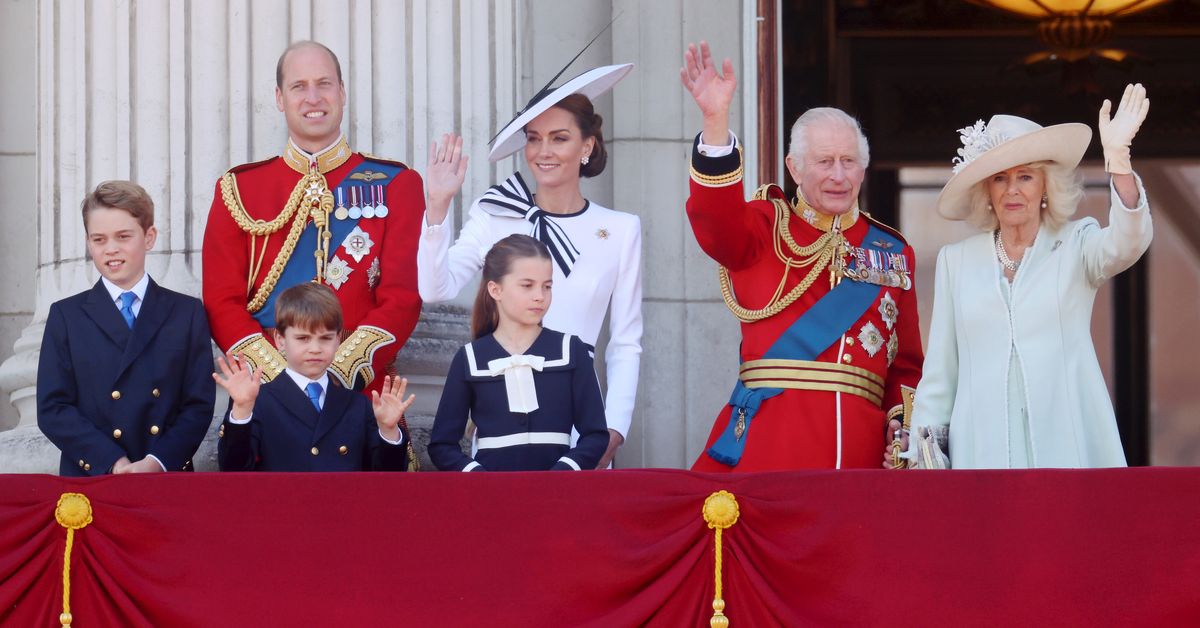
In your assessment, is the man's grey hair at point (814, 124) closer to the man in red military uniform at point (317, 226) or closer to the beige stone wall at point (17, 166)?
the man in red military uniform at point (317, 226)

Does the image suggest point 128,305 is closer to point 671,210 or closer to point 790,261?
point 790,261

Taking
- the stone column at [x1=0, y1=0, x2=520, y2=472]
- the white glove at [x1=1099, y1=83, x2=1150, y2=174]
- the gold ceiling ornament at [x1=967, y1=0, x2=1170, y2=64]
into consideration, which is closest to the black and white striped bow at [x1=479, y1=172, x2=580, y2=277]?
the stone column at [x1=0, y1=0, x2=520, y2=472]

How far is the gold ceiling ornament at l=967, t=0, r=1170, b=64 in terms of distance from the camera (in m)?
8.81

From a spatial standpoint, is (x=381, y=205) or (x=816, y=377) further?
(x=381, y=205)

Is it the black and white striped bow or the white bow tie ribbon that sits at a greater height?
the black and white striped bow

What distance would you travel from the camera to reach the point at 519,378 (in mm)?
5023

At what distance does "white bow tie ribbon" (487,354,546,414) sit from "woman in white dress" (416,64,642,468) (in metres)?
0.52

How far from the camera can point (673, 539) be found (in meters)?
4.41

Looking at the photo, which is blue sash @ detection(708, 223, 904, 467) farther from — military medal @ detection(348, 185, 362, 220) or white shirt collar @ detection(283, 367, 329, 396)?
military medal @ detection(348, 185, 362, 220)

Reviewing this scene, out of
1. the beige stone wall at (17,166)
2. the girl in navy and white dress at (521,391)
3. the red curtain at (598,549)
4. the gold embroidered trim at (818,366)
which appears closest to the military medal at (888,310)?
the gold embroidered trim at (818,366)

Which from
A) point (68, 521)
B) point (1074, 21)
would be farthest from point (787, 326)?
point (1074, 21)

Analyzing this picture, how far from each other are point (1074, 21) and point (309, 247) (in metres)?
4.49

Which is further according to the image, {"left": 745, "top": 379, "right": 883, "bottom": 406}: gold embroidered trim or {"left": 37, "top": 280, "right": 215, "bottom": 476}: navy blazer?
{"left": 745, "top": 379, "right": 883, "bottom": 406}: gold embroidered trim

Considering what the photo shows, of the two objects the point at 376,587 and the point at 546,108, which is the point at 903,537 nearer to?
the point at 376,587
